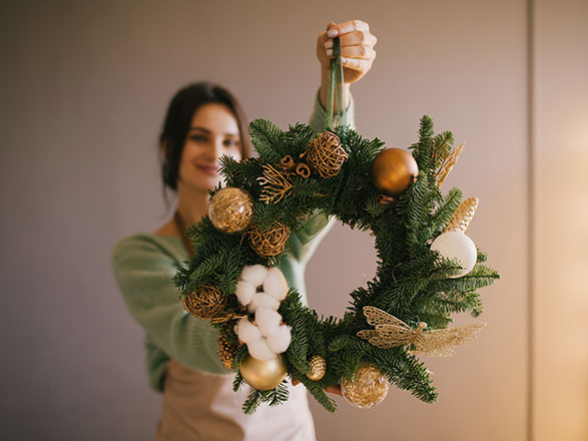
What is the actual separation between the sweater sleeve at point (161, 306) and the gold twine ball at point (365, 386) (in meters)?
0.28

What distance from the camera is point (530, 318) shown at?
4.57 feet

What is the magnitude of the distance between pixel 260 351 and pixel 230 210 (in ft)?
0.54

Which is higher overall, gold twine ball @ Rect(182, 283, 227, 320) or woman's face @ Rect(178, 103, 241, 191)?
woman's face @ Rect(178, 103, 241, 191)

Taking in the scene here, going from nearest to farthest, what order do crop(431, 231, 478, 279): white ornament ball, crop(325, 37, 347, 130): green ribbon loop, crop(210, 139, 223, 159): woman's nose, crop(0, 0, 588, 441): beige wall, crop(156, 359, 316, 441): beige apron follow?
crop(431, 231, 478, 279): white ornament ball, crop(325, 37, 347, 130): green ribbon loop, crop(156, 359, 316, 441): beige apron, crop(210, 139, 223, 159): woman's nose, crop(0, 0, 588, 441): beige wall

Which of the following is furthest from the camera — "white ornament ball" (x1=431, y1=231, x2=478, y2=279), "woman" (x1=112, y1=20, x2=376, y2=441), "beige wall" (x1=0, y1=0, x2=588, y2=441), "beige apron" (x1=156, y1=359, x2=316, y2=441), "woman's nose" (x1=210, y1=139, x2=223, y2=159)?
"beige wall" (x1=0, y1=0, x2=588, y2=441)

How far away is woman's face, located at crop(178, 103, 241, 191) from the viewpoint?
101cm

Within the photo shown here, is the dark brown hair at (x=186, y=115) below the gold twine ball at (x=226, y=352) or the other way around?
the other way around

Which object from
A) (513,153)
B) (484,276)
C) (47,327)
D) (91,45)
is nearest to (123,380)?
(47,327)

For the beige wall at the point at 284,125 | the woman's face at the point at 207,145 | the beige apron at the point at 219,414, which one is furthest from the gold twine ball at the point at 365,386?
the beige wall at the point at 284,125

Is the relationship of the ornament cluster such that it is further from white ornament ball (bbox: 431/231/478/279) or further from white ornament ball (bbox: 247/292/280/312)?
white ornament ball (bbox: 431/231/478/279)

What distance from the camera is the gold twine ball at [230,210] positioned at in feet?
1.49

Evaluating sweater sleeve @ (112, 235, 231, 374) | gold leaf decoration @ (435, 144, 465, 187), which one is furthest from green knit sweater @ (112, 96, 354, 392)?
gold leaf decoration @ (435, 144, 465, 187)

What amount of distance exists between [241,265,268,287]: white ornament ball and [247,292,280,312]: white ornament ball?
0.01m

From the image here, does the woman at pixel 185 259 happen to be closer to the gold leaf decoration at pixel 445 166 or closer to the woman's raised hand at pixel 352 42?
the woman's raised hand at pixel 352 42
